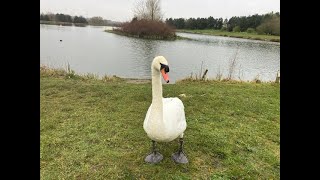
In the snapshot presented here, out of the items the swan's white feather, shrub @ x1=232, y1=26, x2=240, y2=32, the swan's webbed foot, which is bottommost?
the swan's webbed foot

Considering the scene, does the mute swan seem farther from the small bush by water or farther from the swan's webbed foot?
the small bush by water

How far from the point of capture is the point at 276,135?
566 centimetres

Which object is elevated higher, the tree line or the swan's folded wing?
the tree line

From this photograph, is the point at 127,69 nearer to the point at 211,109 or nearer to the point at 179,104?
the point at 211,109

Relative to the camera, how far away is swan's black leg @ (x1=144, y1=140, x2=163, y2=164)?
4.38 metres

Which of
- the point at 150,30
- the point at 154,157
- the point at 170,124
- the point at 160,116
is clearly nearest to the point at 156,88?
the point at 160,116

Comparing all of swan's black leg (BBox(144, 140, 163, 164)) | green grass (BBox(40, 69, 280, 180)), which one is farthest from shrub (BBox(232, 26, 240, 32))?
swan's black leg (BBox(144, 140, 163, 164))

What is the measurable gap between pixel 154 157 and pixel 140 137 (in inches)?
37.4

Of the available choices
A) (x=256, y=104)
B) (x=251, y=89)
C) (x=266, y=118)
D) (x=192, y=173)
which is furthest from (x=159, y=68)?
(x=251, y=89)

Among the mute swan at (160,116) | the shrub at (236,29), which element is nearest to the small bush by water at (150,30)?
the shrub at (236,29)

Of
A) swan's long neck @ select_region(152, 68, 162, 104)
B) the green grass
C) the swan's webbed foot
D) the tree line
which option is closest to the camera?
swan's long neck @ select_region(152, 68, 162, 104)

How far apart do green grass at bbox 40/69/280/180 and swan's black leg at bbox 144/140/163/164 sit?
9 cm
